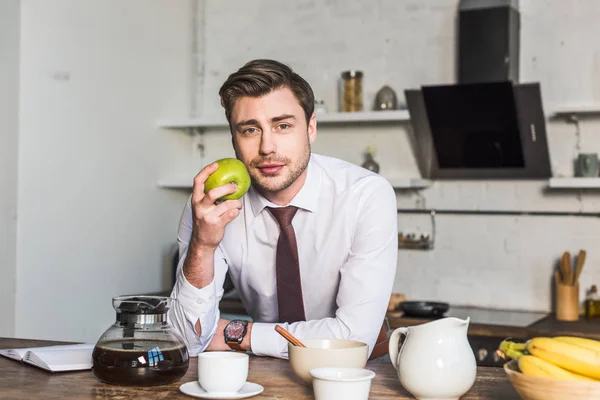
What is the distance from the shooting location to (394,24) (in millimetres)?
4320

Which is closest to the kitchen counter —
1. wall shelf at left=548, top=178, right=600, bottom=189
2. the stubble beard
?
wall shelf at left=548, top=178, right=600, bottom=189

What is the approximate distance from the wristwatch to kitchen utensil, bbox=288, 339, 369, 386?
1.66 feet

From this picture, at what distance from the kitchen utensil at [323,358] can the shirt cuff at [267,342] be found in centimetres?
38

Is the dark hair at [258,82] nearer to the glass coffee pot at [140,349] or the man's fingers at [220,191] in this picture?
the man's fingers at [220,191]

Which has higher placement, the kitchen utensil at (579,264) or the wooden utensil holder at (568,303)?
the kitchen utensil at (579,264)

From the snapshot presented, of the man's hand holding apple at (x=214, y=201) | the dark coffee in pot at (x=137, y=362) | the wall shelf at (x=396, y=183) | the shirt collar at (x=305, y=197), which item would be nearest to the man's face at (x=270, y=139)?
the shirt collar at (x=305, y=197)

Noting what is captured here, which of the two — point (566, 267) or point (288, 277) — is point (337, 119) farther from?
point (288, 277)

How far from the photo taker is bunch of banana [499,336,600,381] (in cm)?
124

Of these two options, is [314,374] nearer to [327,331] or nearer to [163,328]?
[163,328]

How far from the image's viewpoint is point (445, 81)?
4.17 m

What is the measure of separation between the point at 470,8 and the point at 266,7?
1.28m

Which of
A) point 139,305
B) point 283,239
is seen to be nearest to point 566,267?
point 283,239

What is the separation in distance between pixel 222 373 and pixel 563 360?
57 centimetres

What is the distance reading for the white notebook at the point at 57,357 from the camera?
1655 millimetres
